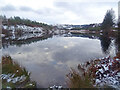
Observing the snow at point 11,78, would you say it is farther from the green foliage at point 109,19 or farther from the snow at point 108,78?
the green foliage at point 109,19

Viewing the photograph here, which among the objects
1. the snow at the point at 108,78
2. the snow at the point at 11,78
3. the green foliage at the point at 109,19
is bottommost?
the snow at the point at 108,78

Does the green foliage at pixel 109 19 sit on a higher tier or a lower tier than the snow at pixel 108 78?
higher

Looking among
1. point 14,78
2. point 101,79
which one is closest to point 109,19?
point 101,79

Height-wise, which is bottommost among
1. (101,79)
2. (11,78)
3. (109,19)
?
(101,79)

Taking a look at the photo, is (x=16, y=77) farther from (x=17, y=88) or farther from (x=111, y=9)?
(x=111, y=9)

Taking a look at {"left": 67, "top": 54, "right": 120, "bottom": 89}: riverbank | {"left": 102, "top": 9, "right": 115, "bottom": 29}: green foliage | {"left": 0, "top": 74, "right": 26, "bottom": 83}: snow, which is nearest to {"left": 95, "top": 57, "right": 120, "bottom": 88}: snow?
{"left": 67, "top": 54, "right": 120, "bottom": 89}: riverbank

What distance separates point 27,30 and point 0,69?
233 ft

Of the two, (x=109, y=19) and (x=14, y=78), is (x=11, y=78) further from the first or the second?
(x=109, y=19)

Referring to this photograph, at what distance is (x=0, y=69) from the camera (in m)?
6.19

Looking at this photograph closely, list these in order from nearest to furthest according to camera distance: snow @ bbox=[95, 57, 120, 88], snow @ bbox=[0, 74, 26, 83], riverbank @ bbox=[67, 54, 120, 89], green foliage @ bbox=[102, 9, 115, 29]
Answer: riverbank @ bbox=[67, 54, 120, 89] < snow @ bbox=[95, 57, 120, 88] < snow @ bbox=[0, 74, 26, 83] < green foliage @ bbox=[102, 9, 115, 29]

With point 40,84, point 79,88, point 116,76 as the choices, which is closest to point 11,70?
point 40,84

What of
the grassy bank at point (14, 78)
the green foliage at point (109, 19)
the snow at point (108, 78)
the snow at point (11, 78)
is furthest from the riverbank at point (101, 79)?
the green foliage at point (109, 19)

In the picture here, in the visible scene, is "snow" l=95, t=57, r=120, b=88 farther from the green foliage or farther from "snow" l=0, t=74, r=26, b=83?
the green foliage

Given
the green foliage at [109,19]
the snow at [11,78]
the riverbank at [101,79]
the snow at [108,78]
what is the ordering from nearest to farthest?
1. the riverbank at [101,79]
2. the snow at [108,78]
3. the snow at [11,78]
4. the green foliage at [109,19]
